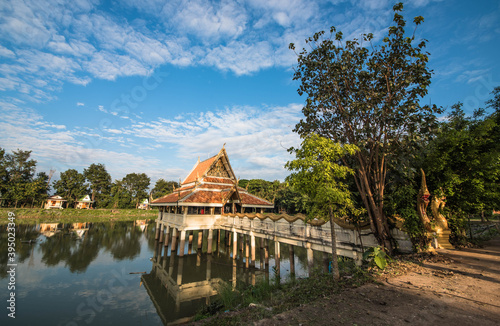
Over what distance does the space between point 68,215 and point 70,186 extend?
1377 cm

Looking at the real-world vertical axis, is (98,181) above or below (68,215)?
above

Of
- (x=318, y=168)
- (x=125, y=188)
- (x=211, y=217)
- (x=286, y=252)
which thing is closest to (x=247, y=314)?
(x=318, y=168)

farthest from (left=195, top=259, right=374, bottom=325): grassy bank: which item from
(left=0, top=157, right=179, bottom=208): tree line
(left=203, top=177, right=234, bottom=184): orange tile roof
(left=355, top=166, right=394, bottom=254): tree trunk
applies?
(left=0, top=157, right=179, bottom=208): tree line

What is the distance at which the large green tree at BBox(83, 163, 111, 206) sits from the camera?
61.0m

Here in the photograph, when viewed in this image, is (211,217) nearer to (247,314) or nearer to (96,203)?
(247,314)

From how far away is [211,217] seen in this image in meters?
18.4

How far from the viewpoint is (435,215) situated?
8.65m

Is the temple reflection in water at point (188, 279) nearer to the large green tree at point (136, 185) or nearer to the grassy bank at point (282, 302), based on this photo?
the grassy bank at point (282, 302)

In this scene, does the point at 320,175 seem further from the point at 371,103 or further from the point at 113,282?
the point at 113,282

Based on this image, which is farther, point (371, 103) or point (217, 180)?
point (217, 180)

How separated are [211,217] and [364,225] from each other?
41.6 ft

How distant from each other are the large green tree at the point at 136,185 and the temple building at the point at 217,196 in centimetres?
4925

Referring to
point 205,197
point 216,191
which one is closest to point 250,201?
point 216,191

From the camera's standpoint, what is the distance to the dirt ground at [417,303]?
4000 mm
